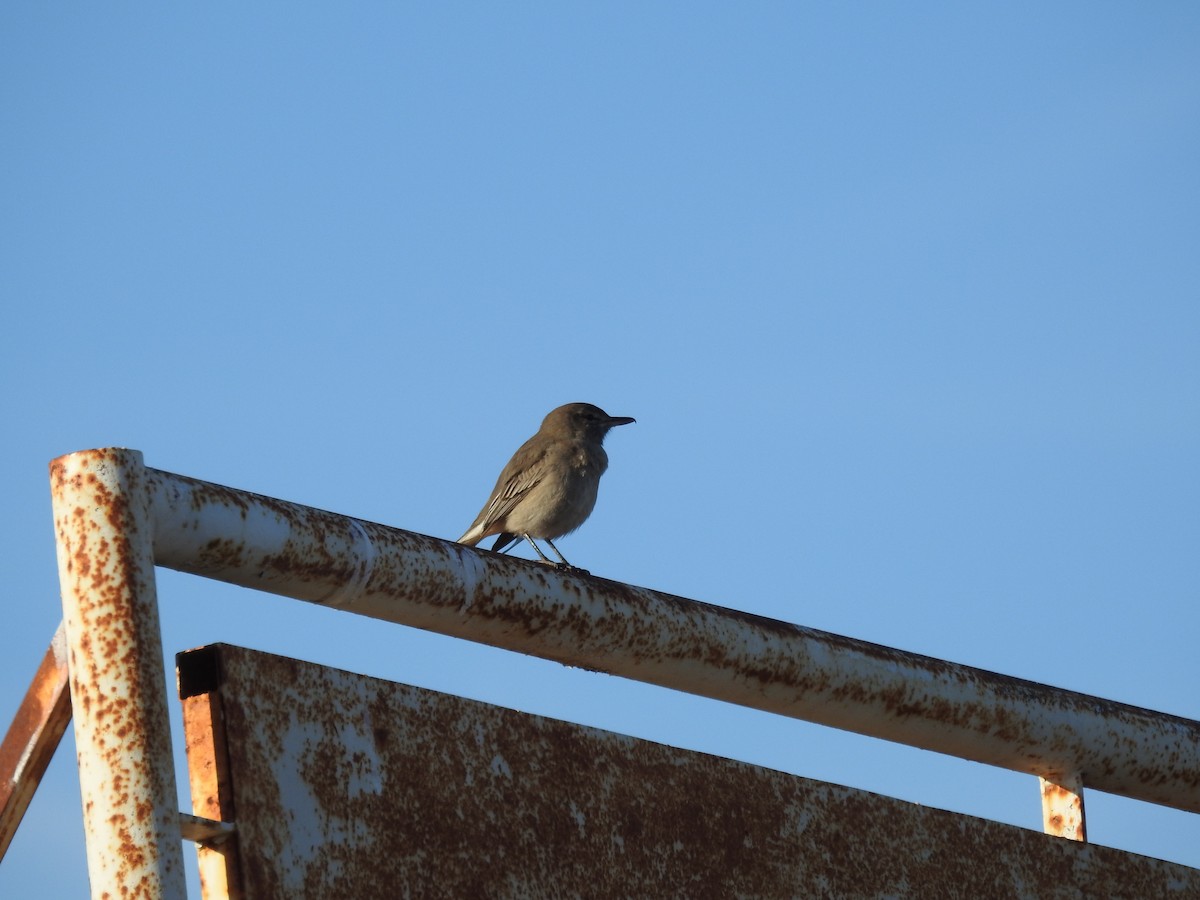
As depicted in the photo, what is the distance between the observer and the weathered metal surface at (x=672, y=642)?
2.07 metres

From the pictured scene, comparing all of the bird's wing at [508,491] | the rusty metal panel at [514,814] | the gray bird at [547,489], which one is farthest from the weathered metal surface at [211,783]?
the bird's wing at [508,491]

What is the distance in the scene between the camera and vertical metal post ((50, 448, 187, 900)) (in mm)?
1724

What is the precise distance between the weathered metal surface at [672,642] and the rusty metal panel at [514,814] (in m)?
0.19

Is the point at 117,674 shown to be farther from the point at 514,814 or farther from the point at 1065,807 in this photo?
the point at 1065,807

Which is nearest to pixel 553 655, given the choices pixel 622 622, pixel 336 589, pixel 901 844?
pixel 622 622

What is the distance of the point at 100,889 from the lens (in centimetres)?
172

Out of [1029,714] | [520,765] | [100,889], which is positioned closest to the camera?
[100,889]

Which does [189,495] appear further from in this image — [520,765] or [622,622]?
[622,622]

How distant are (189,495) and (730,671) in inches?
38.9

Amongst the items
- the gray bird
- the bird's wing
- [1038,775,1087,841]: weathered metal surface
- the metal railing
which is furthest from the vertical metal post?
the bird's wing

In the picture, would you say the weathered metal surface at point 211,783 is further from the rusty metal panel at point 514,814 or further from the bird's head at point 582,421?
the bird's head at point 582,421

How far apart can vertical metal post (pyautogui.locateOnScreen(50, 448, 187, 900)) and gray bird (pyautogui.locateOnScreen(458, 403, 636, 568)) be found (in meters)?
7.12

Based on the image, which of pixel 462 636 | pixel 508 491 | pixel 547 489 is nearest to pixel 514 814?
pixel 462 636

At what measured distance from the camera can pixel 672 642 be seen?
8.41 ft
